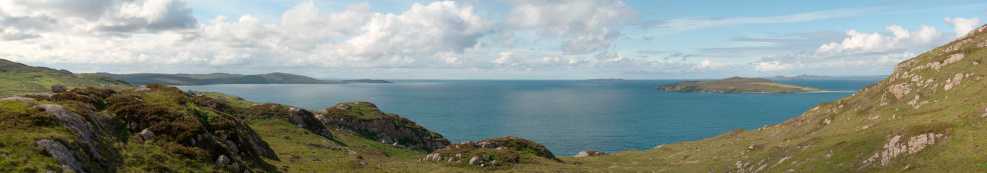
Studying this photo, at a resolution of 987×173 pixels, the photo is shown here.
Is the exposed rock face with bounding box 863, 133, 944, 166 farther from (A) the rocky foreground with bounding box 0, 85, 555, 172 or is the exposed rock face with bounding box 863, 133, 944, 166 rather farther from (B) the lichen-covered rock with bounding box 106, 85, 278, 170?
(B) the lichen-covered rock with bounding box 106, 85, 278, 170

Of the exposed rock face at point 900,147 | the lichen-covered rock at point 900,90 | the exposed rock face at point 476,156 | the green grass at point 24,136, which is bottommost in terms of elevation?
the exposed rock face at point 476,156

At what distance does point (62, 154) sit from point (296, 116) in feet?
219

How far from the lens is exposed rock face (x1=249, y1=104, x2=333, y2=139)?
90750 mm

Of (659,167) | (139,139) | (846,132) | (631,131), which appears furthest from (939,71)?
(631,131)

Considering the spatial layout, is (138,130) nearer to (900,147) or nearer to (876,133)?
(900,147)

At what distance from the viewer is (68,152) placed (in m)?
27.8

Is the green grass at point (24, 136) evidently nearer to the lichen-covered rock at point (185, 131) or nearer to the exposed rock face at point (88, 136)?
the exposed rock face at point (88, 136)

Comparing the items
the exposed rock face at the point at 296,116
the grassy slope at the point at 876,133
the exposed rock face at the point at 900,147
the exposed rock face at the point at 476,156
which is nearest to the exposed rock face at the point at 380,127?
the exposed rock face at the point at 296,116

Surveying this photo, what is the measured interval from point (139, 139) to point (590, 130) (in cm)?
16538

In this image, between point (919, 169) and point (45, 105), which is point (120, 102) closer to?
point (45, 105)

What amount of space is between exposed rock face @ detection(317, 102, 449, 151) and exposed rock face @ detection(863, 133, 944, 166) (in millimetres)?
80590

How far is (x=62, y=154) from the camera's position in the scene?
27.2 m

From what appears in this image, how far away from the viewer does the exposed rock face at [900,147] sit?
135 feet

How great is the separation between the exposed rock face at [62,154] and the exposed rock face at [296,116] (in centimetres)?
6102
